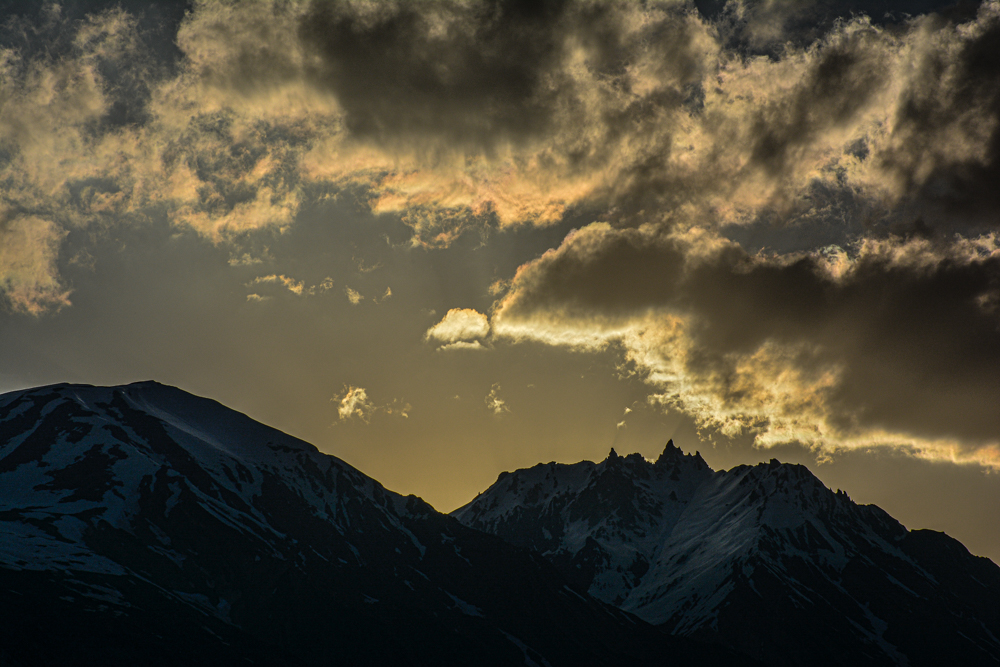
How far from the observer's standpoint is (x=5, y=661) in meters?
198
